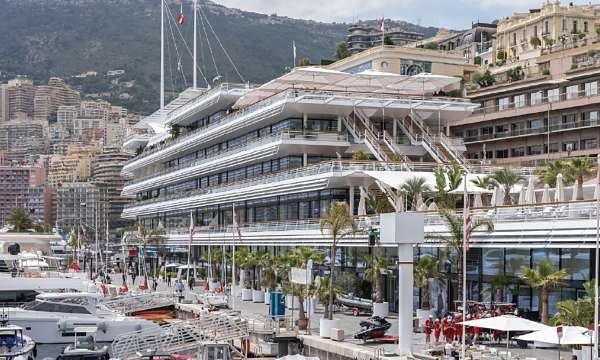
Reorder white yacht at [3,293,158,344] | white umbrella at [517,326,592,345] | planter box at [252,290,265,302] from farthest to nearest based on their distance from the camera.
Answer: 1. planter box at [252,290,265,302]
2. white yacht at [3,293,158,344]
3. white umbrella at [517,326,592,345]

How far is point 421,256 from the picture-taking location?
50.2 meters

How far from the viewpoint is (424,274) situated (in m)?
46.8

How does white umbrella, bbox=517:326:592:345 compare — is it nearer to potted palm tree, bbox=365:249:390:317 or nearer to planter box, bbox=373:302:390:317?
planter box, bbox=373:302:390:317

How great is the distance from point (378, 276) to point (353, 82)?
2758 cm

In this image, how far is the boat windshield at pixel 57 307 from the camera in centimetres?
5225

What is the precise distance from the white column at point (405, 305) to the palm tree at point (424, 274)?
32.8 ft

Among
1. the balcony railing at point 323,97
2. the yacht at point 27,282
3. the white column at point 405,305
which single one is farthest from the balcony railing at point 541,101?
the white column at point 405,305

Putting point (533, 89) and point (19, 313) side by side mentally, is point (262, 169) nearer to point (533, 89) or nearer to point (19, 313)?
point (533, 89)

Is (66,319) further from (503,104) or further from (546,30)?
(546,30)

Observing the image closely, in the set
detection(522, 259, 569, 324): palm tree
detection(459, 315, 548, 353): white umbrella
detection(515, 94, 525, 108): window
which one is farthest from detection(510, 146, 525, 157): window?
detection(459, 315, 548, 353): white umbrella

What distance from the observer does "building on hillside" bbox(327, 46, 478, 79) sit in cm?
9294

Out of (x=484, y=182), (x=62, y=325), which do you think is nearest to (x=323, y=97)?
(x=484, y=182)

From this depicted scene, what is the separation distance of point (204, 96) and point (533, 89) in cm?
3025

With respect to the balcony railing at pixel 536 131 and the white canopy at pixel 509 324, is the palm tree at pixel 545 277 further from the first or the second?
the balcony railing at pixel 536 131
